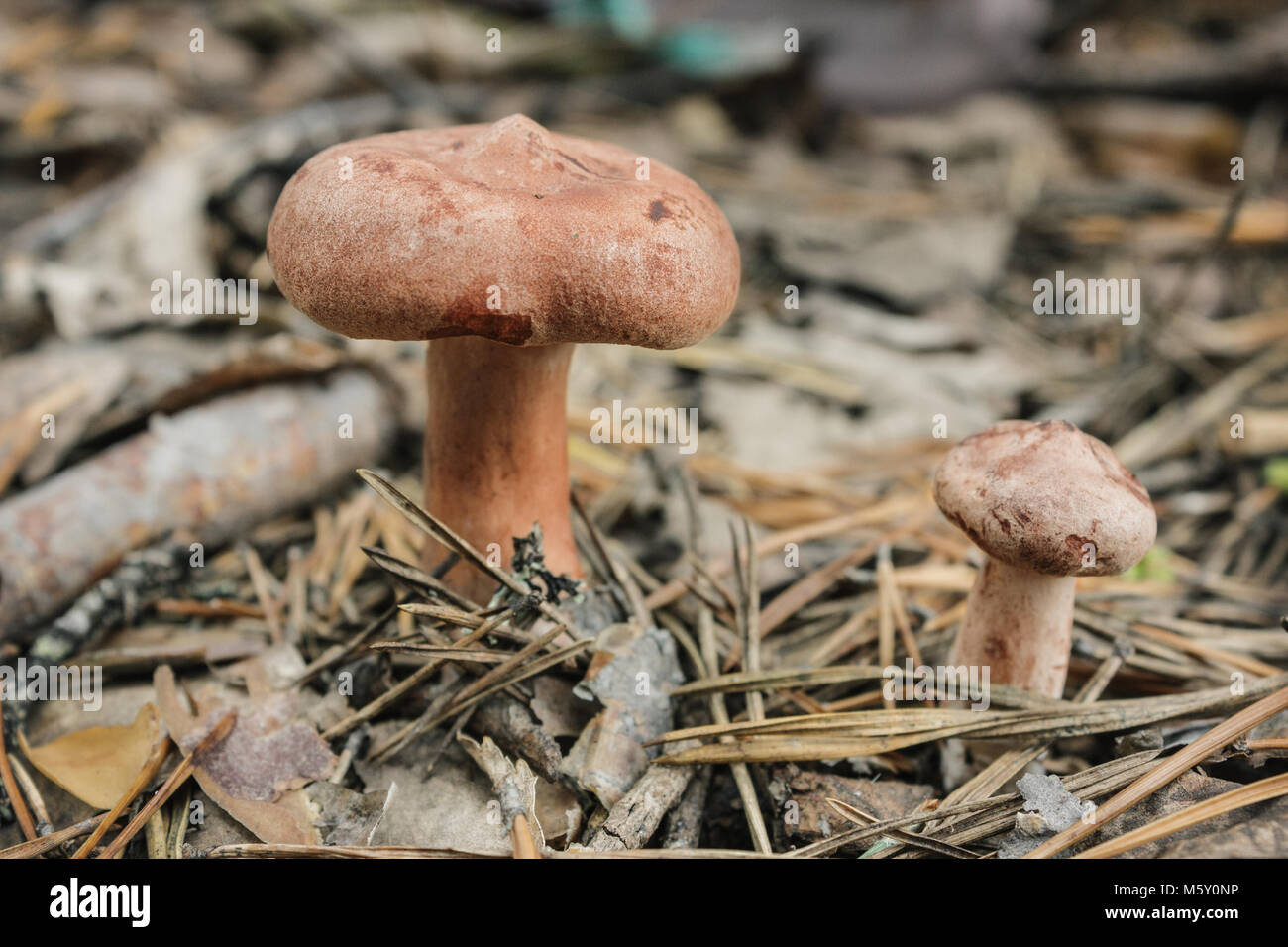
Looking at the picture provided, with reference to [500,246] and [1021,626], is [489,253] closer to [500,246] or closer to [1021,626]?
[500,246]

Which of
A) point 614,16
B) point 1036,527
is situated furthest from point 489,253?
point 614,16

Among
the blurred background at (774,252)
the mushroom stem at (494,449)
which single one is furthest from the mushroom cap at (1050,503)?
the mushroom stem at (494,449)

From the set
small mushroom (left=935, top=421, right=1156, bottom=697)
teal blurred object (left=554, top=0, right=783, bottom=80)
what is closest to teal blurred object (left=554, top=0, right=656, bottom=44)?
teal blurred object (left=554, top=0, right=783, bottom=80)

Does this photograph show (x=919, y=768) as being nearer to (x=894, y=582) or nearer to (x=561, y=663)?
(x=894, y=582)

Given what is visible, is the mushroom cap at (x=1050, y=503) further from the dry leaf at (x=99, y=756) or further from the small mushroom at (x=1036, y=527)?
the dry leaf at (x=99, y=756)
